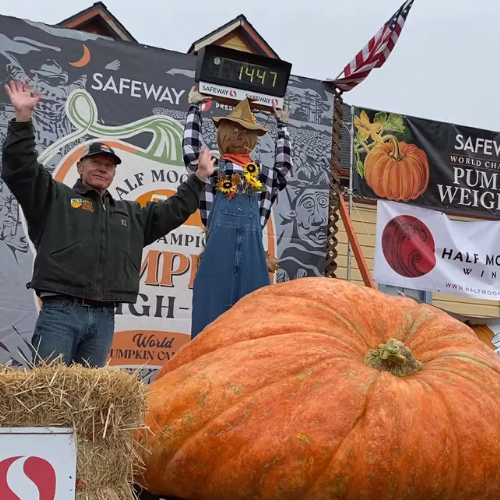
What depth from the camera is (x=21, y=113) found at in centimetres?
264

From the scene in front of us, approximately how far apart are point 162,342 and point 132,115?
5.56 feet

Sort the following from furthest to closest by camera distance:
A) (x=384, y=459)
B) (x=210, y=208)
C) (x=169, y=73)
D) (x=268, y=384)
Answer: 1. (x=169, y=73)
2. (x=210, y=208)
3. (x=268, y=384)
4. (x=384, y=459)

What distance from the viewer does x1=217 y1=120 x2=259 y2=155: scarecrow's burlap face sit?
3758 millimetres

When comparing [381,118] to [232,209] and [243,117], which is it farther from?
[232,209]

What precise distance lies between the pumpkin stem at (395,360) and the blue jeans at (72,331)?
4.09 feet

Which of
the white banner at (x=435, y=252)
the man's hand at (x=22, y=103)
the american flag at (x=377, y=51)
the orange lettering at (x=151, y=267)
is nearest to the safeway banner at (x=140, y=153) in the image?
the orange lettering at (x=151, y=267)

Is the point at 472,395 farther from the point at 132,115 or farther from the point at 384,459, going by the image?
the point at 132,115

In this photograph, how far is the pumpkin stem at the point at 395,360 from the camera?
1.96 metres

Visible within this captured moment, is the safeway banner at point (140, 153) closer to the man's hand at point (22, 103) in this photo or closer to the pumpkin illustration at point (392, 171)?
the pumpkin illustration at point (392, 171)

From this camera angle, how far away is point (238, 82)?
12.5 ft

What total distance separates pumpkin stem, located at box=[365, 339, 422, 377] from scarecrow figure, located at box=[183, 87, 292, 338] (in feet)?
4.85

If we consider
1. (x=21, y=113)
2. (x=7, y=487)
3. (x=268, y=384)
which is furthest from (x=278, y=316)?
(x=21, y=113)

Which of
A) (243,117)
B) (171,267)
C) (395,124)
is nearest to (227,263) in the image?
(243,117)

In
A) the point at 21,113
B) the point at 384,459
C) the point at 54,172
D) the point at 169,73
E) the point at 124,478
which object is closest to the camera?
the point at 124,478
